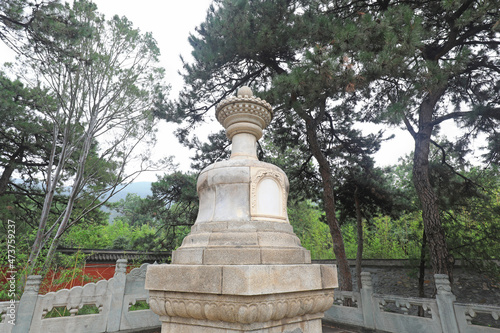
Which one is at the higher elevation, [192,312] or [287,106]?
[287,106]

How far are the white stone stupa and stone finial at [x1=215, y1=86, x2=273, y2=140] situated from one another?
0.01 m

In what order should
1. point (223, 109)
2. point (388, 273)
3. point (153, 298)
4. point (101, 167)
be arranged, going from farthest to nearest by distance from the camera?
1. point (388, 273)
2. point (101, 167)
3. point (223, 109)
4. point (153, 298)

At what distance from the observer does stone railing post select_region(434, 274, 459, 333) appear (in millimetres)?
4160

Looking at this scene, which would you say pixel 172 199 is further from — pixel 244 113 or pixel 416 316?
pixel 416 316

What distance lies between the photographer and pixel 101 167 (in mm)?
7516

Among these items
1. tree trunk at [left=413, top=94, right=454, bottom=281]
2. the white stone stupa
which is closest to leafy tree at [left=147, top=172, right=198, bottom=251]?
the white stone stupa

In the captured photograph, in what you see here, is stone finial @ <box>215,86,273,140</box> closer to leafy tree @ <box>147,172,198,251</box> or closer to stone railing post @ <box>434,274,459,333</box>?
stone railing post @ <box>434,274,459,333</box>

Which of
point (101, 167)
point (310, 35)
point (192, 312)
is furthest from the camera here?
point (101, 167)

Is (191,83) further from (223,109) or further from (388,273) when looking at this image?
(388,273)

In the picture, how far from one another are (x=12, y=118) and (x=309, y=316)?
32.5ft

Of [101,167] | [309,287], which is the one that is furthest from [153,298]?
[101,167]

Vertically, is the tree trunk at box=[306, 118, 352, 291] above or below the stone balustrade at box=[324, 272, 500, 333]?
above

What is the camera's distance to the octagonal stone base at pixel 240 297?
192 centimetres

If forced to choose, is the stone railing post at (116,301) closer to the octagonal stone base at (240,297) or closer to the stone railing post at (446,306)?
the octagonal stone base at (240,297)
